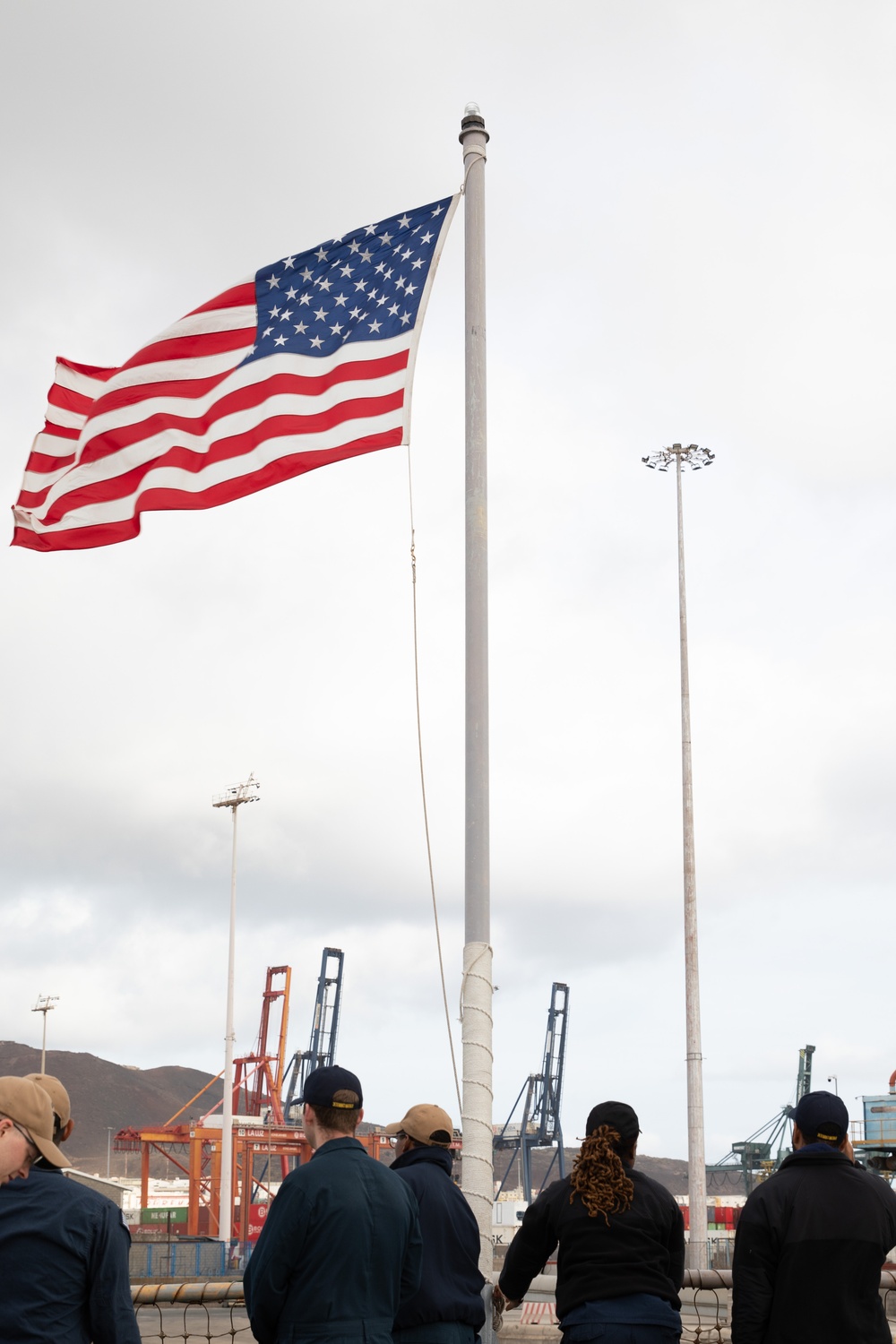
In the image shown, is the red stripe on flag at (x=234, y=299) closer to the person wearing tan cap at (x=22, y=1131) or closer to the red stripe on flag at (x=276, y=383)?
the red stripe on flag at (x=276, y=383)

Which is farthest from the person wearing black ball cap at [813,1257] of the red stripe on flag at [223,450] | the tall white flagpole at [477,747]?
the red stripe on flag at [223,450]

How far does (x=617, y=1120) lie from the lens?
4.77 metres

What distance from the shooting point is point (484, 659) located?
7.68 metres

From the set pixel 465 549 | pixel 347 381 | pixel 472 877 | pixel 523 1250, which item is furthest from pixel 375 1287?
pixel 347 381

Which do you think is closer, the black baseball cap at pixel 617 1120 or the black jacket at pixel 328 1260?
the black jacket at pixel 328 1260

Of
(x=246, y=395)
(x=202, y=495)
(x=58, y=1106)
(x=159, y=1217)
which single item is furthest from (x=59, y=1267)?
(x=159, y=1217)

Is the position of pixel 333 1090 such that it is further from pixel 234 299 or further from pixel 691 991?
pixel 691 991

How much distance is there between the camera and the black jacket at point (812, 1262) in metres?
4.38

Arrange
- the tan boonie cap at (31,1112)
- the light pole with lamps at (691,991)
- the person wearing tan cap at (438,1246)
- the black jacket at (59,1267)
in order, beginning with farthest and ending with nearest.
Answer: the light pole with lamps at (691,991), the person wearing tan cap at (438,1246), the tan boonie cap at (31,1112), the black jacket at (59,1267)

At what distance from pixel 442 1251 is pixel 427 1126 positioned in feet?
1.51

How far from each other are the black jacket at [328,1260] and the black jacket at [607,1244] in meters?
0.68

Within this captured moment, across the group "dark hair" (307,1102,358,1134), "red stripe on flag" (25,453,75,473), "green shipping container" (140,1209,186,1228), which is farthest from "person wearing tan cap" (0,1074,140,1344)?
"green shipping container" (140,1209,186,1228)

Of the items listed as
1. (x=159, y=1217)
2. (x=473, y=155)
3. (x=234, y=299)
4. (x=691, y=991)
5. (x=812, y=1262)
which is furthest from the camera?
(x=159, y=1217)

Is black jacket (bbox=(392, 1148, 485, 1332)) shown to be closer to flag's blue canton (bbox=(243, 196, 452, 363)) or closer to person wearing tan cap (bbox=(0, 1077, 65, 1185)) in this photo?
person wearing tan cap (bbox=(0, 1077, 65, 1185))
